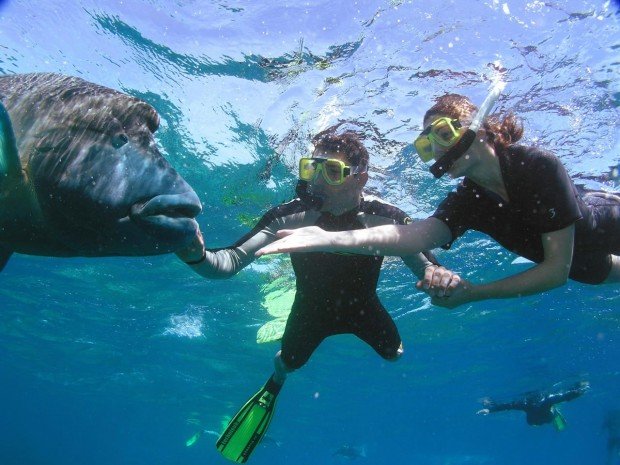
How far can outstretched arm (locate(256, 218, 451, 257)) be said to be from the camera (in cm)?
299

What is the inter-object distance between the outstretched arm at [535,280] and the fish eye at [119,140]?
2.70m

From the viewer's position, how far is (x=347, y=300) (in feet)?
20.8

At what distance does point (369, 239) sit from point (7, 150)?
2.64m

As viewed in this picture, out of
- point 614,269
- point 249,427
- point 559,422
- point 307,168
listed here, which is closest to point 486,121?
point 307,168

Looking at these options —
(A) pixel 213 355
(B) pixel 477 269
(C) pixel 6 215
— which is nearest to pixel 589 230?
(C) pixel 6 215

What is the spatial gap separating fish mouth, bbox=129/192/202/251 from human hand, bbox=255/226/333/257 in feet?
2.46

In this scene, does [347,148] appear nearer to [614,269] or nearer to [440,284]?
[440,284]

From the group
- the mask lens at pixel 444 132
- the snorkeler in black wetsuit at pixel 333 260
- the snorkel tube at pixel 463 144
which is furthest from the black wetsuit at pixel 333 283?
the mask lens at pixel 444 132

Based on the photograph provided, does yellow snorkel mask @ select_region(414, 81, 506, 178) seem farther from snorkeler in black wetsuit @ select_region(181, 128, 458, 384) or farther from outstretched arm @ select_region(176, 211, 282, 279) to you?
outstretched arm @ select_region(176, 211, 282, 279)

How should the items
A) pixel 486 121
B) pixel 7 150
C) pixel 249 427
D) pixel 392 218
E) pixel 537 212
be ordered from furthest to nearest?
pixel 249 427 → pixel 392 218 → pixel 486 121 → pixel 537 212 → pixel 7 150

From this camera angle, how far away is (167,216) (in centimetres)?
213

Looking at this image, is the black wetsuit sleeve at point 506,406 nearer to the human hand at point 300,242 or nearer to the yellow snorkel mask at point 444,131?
the yellow snorkel mask at point 444,131

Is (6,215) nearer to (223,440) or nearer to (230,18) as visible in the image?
(230,18)

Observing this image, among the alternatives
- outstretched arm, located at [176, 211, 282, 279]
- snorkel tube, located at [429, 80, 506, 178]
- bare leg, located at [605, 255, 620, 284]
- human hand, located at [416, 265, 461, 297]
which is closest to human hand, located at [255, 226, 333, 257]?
human hand, located at [416, 265, 461, 297]
